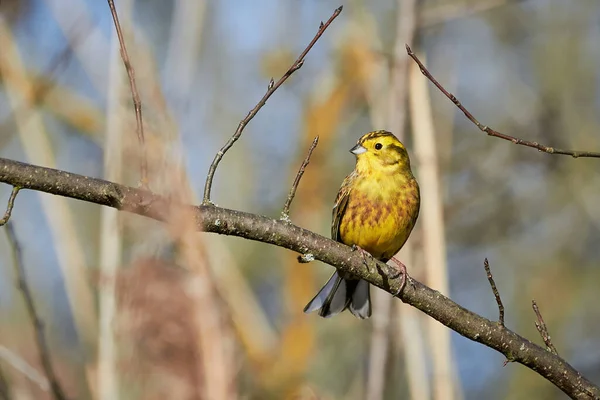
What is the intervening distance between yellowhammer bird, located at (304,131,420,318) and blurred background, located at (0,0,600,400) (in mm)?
315

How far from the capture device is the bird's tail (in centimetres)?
→ 387

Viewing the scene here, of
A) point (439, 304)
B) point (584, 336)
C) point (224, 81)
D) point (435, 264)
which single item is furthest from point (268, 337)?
point (584, 336)

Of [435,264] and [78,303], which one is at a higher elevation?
[435,264]

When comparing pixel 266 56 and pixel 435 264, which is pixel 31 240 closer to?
pixel 266 56

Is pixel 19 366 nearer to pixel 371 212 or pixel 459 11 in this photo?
pixel 371 212

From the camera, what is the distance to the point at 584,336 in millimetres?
7617

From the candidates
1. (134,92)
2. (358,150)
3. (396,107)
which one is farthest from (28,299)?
(396,107)

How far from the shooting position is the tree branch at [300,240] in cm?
210

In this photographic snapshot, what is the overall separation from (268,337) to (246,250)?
96.0 inches

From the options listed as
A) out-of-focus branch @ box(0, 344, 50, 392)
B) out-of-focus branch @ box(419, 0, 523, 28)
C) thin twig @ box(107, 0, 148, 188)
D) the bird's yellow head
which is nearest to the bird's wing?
the bird's yellow head

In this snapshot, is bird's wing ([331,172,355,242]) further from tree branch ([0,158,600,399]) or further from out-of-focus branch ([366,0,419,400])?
tree branch ([0,158,600,399])

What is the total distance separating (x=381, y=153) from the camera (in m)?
4.11

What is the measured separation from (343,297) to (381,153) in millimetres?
751

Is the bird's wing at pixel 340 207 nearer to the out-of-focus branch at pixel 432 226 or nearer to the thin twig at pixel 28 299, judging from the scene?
the out-of-focus branch at pixel 432 226
